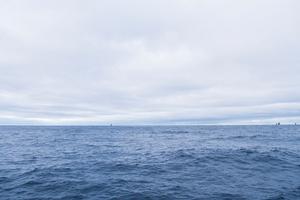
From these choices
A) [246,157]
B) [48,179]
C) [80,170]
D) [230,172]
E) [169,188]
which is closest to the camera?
[169,188]

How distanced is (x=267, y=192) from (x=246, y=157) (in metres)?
12.0

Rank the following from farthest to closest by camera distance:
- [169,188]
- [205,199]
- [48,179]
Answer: [48,179]
[169,188]
[205,199]

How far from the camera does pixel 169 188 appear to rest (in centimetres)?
1444

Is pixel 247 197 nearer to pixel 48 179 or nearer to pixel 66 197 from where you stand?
pixel 66 197

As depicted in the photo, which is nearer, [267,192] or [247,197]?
[247,197]

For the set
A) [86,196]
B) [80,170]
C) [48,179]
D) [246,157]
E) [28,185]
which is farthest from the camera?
[246,157]

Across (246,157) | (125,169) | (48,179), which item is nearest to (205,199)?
(125,169)

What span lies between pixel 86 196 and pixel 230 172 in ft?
37.5

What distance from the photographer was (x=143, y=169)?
2005 cm

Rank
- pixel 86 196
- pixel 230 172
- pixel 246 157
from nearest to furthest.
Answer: pixel 86 196 → pixel 230 172 → pixel 246 157

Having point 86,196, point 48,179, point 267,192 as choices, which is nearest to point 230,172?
point 267,192

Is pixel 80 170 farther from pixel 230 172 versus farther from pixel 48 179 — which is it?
pixel 230 172

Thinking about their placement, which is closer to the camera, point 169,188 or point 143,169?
point 169,188

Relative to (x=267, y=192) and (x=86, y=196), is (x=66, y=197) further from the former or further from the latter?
(x=267, y=192)
